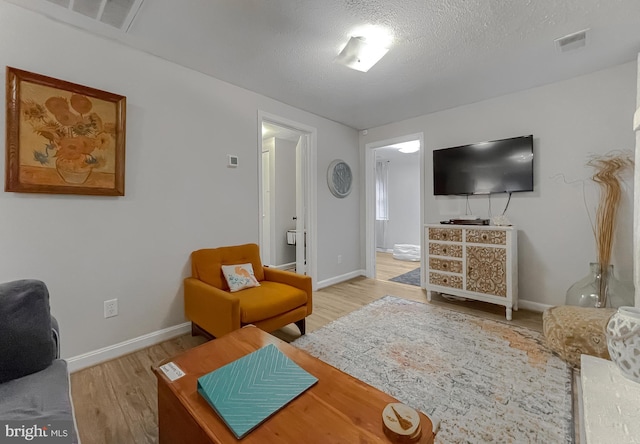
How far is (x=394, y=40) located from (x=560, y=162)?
85.5 inches

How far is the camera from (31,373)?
1067 mm

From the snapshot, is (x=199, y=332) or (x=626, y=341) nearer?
(x=626, y=341)

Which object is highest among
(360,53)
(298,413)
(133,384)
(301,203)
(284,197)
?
(360,53)

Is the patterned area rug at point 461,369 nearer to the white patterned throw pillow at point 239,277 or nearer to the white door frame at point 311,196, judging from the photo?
the white patterned throw pillow at point 239,277

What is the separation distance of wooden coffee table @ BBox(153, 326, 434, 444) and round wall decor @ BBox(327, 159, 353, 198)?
114 inches

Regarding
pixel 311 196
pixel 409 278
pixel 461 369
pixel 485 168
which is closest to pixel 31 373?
pixel 461 369

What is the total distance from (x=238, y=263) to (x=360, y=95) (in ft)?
7.36

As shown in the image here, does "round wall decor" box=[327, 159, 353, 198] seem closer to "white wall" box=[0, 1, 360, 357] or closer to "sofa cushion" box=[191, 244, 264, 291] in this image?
"white wall" box=[0, 1, 360, 357]

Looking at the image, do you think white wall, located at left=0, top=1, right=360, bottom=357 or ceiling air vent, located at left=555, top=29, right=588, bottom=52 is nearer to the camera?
white wall, located at left=0, top=1, right=360, bottom=357

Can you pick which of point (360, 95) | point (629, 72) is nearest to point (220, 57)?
point (360, 95)

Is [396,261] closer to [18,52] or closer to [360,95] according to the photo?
[360,95]

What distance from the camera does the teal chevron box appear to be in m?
0.90

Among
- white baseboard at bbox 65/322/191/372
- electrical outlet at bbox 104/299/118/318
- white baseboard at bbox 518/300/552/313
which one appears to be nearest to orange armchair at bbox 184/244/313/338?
white baseboard at bbox 65/322/191/372

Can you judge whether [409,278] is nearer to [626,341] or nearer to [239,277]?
[239,277]
